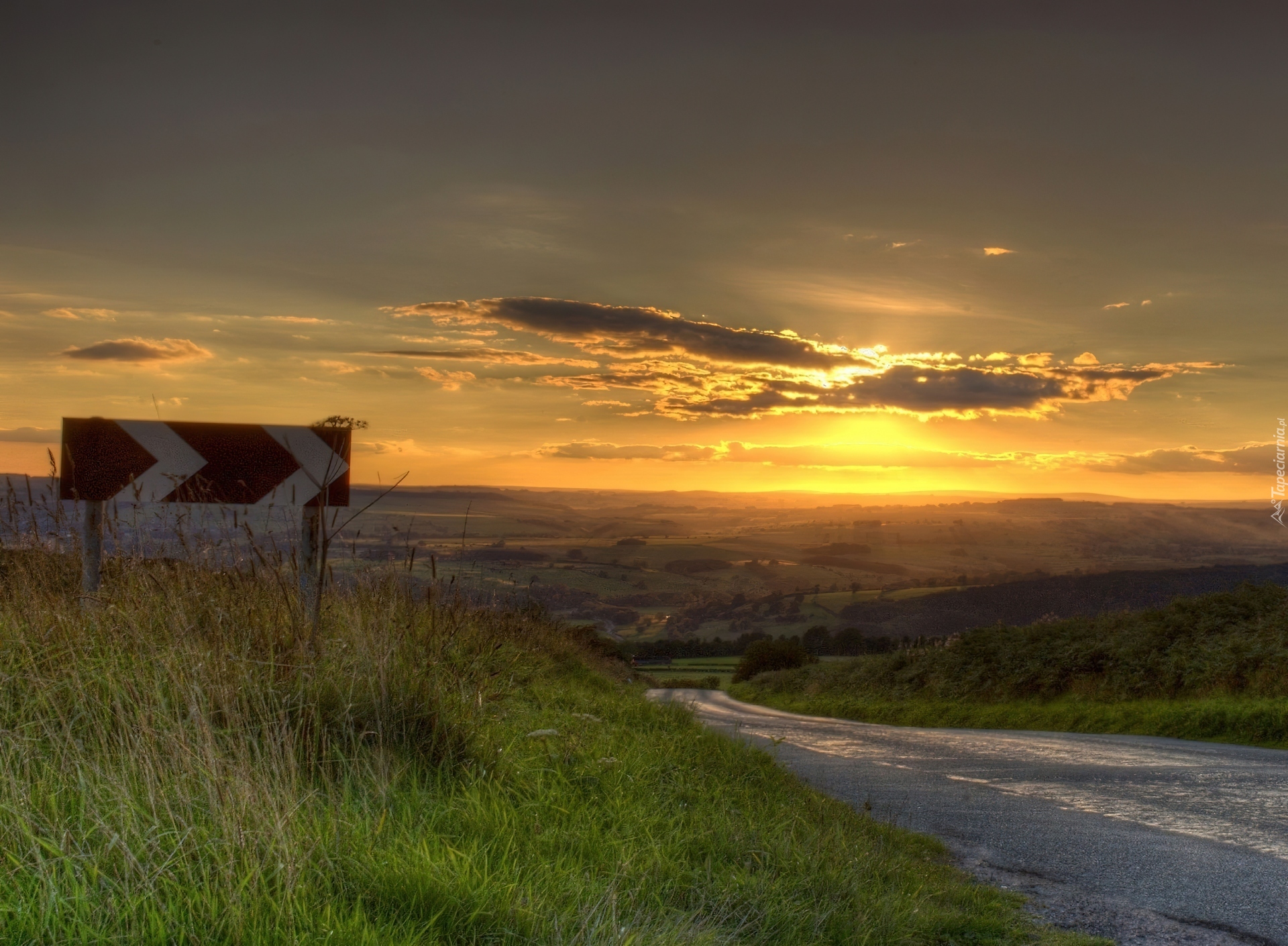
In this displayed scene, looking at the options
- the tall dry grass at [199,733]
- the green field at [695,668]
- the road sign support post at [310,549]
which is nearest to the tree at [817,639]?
the green field at [695,668]

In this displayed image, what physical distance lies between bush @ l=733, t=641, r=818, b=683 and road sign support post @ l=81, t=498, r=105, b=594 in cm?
3976

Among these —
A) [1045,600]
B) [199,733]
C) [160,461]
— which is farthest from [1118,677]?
[199,733]

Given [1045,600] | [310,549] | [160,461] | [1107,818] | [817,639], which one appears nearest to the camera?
[310,549]

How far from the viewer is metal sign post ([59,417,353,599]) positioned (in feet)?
22.7

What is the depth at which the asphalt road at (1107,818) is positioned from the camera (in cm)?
584

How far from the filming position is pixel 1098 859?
702 centimetres

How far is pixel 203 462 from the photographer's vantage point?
7.15 meters

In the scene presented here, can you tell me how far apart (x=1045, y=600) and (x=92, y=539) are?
36515 millimetres

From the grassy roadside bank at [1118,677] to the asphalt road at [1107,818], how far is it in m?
2.13

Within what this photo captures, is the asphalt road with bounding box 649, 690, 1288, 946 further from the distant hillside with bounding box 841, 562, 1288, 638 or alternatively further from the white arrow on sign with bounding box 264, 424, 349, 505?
the distant hillside with bounding box 841, 562, 1288, 638

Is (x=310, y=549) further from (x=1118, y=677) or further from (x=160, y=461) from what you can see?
(x=1118, y=677)

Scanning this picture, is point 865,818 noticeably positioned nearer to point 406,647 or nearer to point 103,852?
point 406,647

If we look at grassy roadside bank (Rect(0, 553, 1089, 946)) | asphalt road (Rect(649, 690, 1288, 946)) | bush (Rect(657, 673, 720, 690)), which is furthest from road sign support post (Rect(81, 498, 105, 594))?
bush (Rect(657, 673, 720, 690))

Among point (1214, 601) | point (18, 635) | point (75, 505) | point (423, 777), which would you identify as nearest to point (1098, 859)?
point (423, 777)
